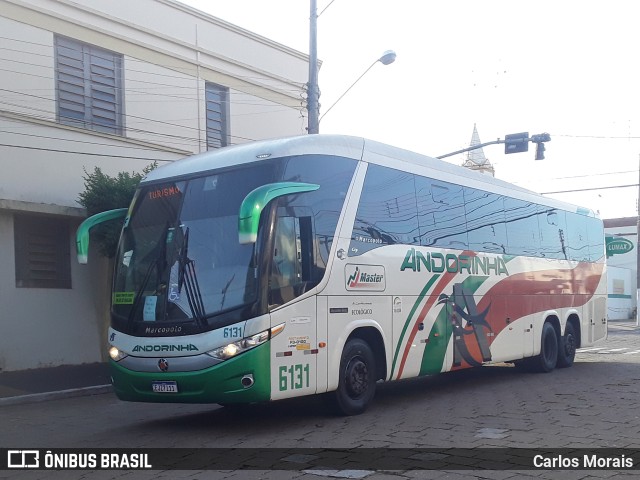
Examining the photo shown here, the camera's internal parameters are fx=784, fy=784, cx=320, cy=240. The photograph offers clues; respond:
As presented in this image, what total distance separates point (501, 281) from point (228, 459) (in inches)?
325

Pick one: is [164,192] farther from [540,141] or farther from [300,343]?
[540,141]

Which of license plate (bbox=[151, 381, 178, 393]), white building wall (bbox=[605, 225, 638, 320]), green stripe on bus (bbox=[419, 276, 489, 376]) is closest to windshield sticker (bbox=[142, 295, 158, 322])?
license plate (bbox=[151, 381, 178, 393])

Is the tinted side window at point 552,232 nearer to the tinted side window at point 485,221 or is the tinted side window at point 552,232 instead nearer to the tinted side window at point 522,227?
the tinted side window at point 522,227

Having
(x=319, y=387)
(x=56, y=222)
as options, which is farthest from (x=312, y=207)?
(x=56, y=222)

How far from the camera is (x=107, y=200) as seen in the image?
16.8 metres

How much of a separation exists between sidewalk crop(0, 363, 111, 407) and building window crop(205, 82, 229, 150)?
7.69 meters

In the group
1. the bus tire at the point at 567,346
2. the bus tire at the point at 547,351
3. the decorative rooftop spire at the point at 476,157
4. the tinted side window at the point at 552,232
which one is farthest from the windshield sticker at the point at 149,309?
the decorative rooftop spire at the point at 476,157

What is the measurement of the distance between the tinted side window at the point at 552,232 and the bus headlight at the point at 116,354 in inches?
387

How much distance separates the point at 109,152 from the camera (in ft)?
61.8

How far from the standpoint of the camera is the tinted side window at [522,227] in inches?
610

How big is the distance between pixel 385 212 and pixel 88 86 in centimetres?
1032

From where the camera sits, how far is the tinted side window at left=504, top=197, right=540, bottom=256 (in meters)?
15.5

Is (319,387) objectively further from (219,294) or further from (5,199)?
(5,199)

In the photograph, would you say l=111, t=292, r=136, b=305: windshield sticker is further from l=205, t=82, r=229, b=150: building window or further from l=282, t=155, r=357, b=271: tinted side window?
l=205, t=82, r=229, b=150: building window
